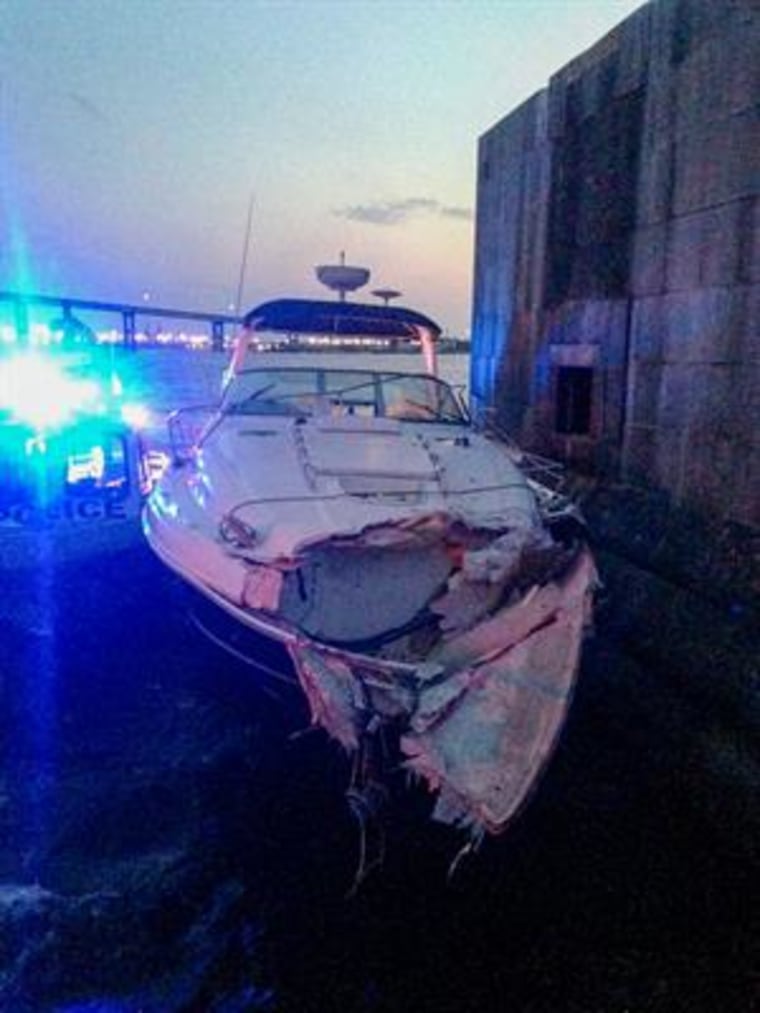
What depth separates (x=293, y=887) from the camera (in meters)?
4.52

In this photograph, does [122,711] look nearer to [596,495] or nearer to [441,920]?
[441,920]

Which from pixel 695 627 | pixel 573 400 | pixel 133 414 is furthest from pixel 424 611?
pixel 133 414

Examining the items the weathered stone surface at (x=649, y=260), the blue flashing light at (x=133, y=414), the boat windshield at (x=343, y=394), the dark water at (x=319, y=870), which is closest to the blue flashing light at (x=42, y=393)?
the blue flashing light at (x=133, y=414)

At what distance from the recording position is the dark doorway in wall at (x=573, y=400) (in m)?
9.45

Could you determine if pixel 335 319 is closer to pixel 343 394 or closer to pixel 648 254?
pixel 343 394

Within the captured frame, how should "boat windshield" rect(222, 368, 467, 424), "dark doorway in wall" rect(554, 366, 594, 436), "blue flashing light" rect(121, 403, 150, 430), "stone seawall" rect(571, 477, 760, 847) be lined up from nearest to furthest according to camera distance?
"stone seawall" rect(571, 477, 760, 847) → "boat windshield" rect(222, 368, 467, 424) → "dark doorway in wall" rect(554, 366, 594, 436) → "blue flashing light" rect(121, 403, 150, 430)

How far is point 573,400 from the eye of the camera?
382 inches

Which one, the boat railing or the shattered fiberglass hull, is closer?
the shattered fiberglass hull

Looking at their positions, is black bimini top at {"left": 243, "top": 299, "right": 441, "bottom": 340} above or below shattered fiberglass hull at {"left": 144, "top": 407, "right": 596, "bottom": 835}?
above

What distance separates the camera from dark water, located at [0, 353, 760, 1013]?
12.6 feet

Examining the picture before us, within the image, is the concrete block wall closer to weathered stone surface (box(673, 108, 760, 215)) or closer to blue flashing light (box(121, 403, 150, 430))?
weathered stone surface (box(673, 108, 760, 215))

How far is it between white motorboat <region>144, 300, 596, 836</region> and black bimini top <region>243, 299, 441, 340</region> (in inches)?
59.8

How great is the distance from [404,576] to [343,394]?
265cm

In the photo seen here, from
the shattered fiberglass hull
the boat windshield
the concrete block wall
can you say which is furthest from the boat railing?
the concrete block wall
